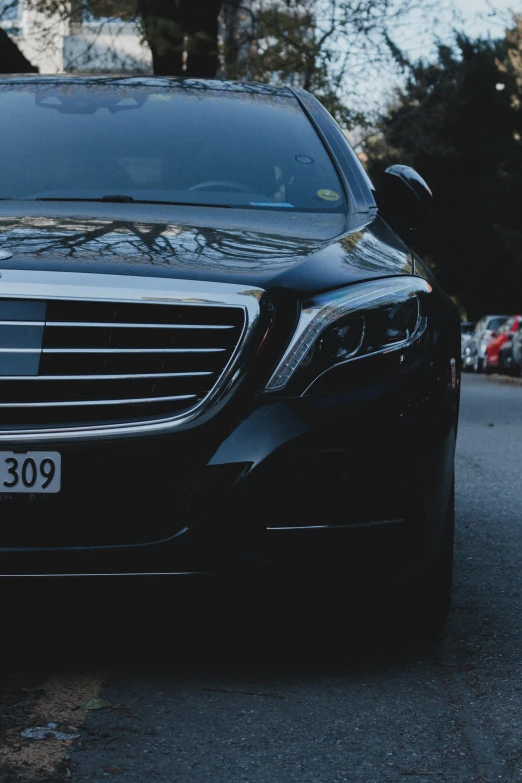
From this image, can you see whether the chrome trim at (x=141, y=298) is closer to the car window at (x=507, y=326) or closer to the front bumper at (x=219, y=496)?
the front bumper at (x=219, y=496)

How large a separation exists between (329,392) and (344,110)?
20.2 meters

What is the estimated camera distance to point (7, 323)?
3.30m

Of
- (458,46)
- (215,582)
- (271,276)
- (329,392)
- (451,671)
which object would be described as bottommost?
(458,46)

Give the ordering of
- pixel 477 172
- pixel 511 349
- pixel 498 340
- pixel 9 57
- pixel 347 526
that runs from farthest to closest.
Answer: pixel 477 172 < pixel 498 340 < pixel 511 349 < pixel 9 57 < pixel 347 526

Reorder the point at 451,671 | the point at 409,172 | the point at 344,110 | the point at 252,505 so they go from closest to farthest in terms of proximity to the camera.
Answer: the point at 252,505 → the point at 451,671 → the point at 409,172 → the point at 344,110

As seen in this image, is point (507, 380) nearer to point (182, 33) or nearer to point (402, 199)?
point (182, 33)

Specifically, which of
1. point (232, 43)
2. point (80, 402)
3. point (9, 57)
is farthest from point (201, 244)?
point (232, 43)

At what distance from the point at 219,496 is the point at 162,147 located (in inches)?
75.3

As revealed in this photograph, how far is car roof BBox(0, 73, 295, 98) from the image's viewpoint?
5.39m

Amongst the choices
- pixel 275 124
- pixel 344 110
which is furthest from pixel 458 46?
pixel 275 124

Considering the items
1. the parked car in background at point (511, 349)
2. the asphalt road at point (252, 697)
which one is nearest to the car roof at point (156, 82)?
the asphalt road at point (252, 697)

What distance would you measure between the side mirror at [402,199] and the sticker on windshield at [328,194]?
0.58 ft

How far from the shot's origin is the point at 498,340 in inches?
1298

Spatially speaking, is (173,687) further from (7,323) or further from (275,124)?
(275,124)
